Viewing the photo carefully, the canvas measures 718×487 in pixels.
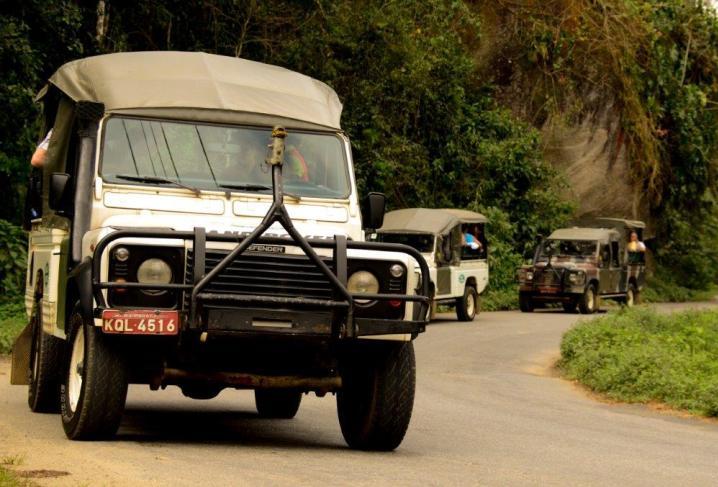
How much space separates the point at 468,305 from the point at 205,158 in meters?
20.4

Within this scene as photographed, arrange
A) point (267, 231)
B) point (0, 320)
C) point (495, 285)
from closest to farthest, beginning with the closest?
point (267, 231), point (0, 320), point (495, 285)

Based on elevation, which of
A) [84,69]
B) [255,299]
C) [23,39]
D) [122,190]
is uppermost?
[23,39]

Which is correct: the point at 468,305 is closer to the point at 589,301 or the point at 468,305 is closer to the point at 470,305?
the point at 470,305

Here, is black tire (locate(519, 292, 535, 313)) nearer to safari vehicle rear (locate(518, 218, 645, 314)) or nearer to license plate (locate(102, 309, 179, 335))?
safari vehicle rear (locate(518, 218, 645, 314))

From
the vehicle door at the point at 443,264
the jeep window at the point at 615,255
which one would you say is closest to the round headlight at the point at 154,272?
the vehicle door at the point at 443,264

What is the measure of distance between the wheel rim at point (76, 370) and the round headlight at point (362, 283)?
188 centimetres

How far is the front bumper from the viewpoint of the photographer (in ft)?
29.5

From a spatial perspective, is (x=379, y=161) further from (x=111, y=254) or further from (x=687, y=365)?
(x=111, y=254)

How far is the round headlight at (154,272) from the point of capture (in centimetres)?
915

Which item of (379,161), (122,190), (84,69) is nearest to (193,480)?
(122,190)

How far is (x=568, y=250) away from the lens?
36.3 meters

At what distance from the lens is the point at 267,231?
9812 mm


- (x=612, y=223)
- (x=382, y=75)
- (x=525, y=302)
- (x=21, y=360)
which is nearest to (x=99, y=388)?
(x=21, y=360)

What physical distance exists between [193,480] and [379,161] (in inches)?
1086
